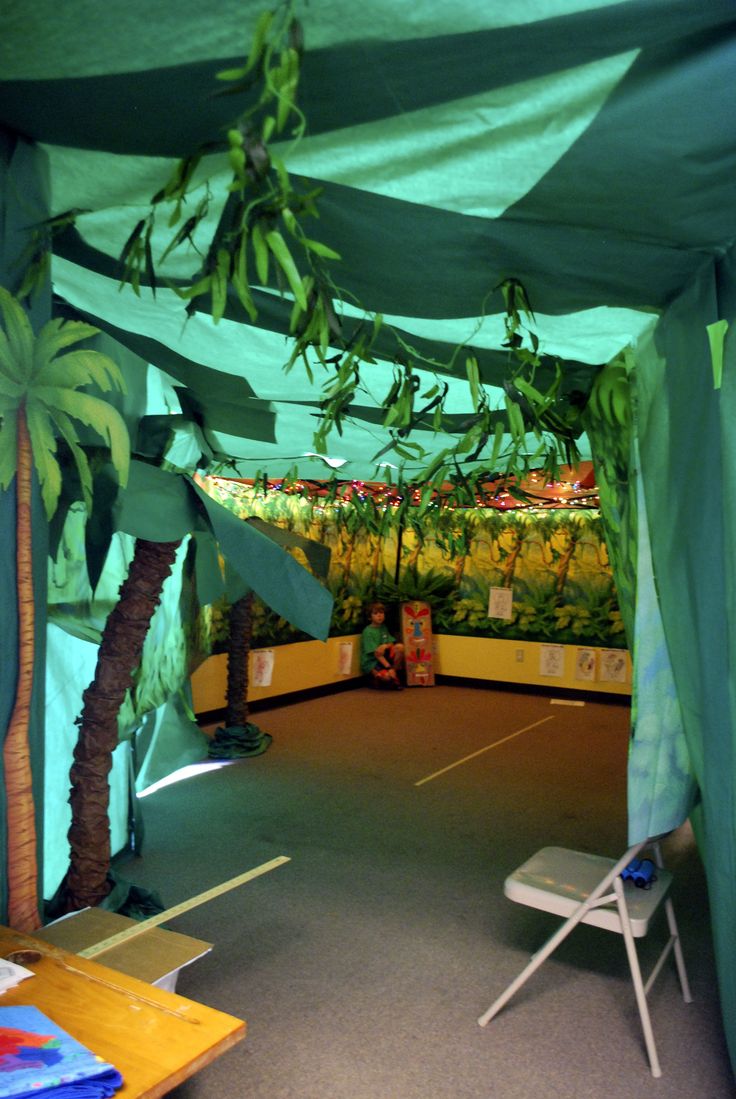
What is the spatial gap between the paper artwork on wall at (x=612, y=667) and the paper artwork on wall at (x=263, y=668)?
3.86 m

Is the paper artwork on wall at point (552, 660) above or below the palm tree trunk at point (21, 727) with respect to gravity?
below

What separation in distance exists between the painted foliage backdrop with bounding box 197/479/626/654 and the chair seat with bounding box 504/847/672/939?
225 inches

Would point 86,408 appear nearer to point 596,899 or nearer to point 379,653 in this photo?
point 596,899

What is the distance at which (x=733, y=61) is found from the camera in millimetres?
1263

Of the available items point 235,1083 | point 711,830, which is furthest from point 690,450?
point 235,1083

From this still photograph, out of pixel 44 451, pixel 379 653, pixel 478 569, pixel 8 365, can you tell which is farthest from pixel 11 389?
pixel 478 569

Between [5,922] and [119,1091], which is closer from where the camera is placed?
[119,1091]

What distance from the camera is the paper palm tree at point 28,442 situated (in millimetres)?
1940

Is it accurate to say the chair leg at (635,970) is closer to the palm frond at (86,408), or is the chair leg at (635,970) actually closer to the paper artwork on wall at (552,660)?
the palm frond at (86,408)

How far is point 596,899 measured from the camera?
2852mm

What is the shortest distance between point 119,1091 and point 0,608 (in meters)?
1.03

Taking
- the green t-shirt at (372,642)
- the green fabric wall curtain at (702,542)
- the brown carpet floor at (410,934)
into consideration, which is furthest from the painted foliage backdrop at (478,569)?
the green fabric wall curtain at (702,542)

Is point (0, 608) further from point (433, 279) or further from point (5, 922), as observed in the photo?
point (433, 279)

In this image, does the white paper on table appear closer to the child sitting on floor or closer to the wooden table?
the wooden table
